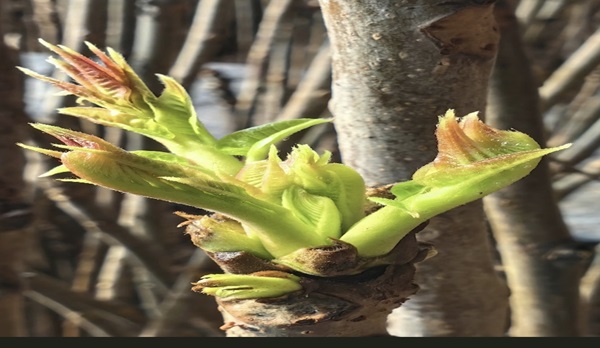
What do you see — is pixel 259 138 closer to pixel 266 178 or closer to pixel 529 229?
pixel 266 178

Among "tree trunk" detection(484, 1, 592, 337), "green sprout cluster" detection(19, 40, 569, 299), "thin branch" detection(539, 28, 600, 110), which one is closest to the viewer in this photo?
"green sprout cluster" detection(19, 40, 569, 299)

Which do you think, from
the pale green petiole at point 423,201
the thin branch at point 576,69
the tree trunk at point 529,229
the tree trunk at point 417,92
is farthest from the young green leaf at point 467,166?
the thin branch at point 576,69

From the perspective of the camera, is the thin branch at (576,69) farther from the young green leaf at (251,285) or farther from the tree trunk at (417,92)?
the young green leaf at (251,285)

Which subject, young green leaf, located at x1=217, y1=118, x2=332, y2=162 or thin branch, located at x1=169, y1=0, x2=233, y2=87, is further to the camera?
thin branch, located at x1=169, y1=0, x2=233, y2=87

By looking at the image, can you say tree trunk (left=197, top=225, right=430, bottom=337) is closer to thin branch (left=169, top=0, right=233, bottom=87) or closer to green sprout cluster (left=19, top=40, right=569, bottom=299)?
green sprout cluster (left=19, top=40, right=569, bottom=299)

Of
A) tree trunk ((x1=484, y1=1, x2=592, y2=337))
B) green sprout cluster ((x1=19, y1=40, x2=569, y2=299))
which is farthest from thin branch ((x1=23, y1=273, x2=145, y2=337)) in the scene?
green sprout cluster ((x1=19, y1=40, x2=569, y2=299))
